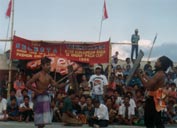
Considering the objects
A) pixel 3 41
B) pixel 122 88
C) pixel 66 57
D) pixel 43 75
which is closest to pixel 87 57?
pixel 66 57

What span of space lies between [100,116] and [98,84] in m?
1.32

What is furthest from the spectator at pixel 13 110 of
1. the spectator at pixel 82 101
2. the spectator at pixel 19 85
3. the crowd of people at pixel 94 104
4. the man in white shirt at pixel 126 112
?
the man in white shirt at pixel 126 112

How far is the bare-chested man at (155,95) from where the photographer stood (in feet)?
26.9

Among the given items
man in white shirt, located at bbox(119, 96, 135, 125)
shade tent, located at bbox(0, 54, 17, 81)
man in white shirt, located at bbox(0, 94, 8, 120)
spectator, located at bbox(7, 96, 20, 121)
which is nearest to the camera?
man in white shirt, located at bbox(0, 94, 8, 120)

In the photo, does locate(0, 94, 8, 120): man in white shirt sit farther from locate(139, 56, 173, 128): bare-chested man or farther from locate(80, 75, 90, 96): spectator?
locate(139, 56, 173, 128): bare-chested man

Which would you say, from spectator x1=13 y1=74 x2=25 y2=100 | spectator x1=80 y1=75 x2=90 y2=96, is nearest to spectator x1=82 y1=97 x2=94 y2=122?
spectator x1=80 y1=75 x2=90 y2=96

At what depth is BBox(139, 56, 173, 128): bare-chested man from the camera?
8211 mm

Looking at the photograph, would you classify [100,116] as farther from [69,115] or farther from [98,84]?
[98,84]

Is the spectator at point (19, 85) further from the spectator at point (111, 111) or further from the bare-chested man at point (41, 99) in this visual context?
the bare-chested man at point (41, 99)

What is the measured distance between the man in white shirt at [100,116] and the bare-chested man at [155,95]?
6079mm

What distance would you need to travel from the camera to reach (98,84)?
1528cm

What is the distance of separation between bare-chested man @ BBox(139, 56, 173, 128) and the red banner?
923 cm

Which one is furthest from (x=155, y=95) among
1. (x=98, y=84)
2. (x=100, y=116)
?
(x=98, y=84)

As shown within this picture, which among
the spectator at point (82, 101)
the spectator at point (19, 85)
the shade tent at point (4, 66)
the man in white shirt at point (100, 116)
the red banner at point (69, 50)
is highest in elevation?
the red banner at point (69, 50)
